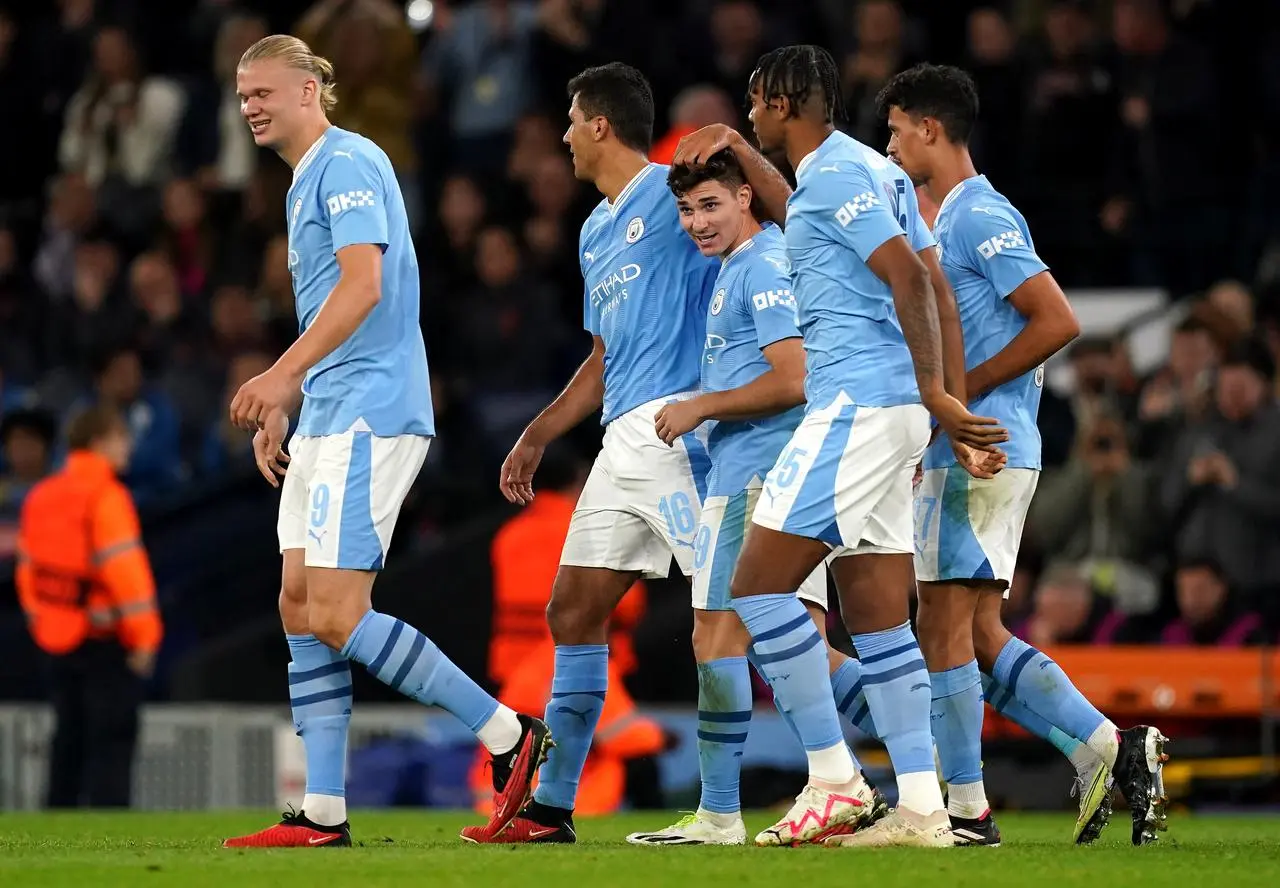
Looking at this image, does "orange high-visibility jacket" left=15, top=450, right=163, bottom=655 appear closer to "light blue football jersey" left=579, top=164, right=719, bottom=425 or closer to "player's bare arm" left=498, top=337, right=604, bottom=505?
"player's bare arm" left=498, top=337, right=604, bottom=505

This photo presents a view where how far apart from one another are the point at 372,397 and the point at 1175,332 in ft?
23.3

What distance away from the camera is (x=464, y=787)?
12211 mm

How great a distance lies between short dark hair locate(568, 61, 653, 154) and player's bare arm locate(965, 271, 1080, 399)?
1.36 metres

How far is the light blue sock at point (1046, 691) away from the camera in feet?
22.7

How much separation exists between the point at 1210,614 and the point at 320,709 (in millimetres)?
6014

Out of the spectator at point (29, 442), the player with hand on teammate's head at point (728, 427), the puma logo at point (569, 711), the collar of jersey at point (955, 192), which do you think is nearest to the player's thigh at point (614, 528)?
the player with hand on teammate's head at point (728, 427)

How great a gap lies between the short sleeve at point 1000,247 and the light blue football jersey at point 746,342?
603 millimetres

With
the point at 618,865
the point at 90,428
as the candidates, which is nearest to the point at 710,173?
the point at 618,865

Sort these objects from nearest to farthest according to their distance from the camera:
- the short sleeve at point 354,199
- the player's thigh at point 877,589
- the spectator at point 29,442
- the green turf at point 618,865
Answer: the green turf at point 618,865
the player's thigh at point 877,589
the short sleeve at point 354,199
the spectator at point 29,442

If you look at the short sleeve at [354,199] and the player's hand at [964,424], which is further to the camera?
the short sleeve at [354,199]

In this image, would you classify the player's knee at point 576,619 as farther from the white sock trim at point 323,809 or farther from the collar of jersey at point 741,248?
the collar of jersey at point 741,248

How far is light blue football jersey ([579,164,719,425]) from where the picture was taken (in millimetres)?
7191

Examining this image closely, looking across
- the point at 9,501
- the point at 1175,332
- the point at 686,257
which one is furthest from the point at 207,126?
the point at 686,257

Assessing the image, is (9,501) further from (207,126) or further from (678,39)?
(678,39)
